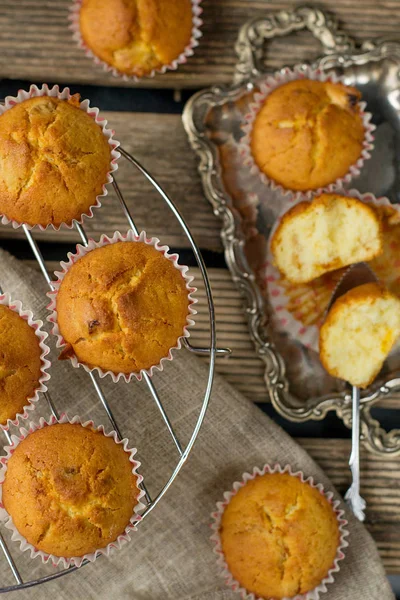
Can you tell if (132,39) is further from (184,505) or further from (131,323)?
(184,505)

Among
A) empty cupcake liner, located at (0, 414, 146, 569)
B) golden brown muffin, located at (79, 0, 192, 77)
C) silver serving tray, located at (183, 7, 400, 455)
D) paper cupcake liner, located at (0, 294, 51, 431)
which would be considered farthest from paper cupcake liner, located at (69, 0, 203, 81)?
empty cupcake liner, located at (0, 414, 146, 569)

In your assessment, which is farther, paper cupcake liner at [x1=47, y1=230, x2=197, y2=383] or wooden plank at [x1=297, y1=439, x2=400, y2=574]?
wooden plank at [x1=297, y1=439, x2=400, y2=574]

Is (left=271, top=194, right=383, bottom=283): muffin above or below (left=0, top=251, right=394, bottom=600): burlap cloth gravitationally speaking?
above

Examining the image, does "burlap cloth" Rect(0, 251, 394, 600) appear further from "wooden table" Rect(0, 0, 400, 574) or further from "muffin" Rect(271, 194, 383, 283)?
"muffin" Rect(271, 194, 383, 283)

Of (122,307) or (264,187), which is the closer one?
(122,307)

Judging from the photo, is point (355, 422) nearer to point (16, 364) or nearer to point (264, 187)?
point (264, 187)

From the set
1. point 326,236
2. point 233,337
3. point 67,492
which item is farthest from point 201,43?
point 67,492

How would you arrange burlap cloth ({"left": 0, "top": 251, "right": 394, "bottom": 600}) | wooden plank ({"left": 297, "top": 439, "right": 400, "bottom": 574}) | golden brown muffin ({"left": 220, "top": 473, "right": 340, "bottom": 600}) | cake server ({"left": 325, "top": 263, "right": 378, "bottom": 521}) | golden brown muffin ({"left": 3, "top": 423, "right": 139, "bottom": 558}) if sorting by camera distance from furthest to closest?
wooden plank ({"left": 297, "top": 439, "right": 400, "bottom": 574})
cake server ({"left": 325, "top": 263, "right": 378, "bottom": 521})
burlap cloth ({"left": 0, "top": 251, "right": 394, "bottom": 600})
golden brown muffin ({"left": 220, "top": 473, "right": 340, "bottom": 600})
golden brown muffin ({"left": 3, "top": 423, "right": 139, "bottom": 558})


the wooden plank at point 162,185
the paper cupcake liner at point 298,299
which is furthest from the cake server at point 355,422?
the wooden plank at point 162,185
